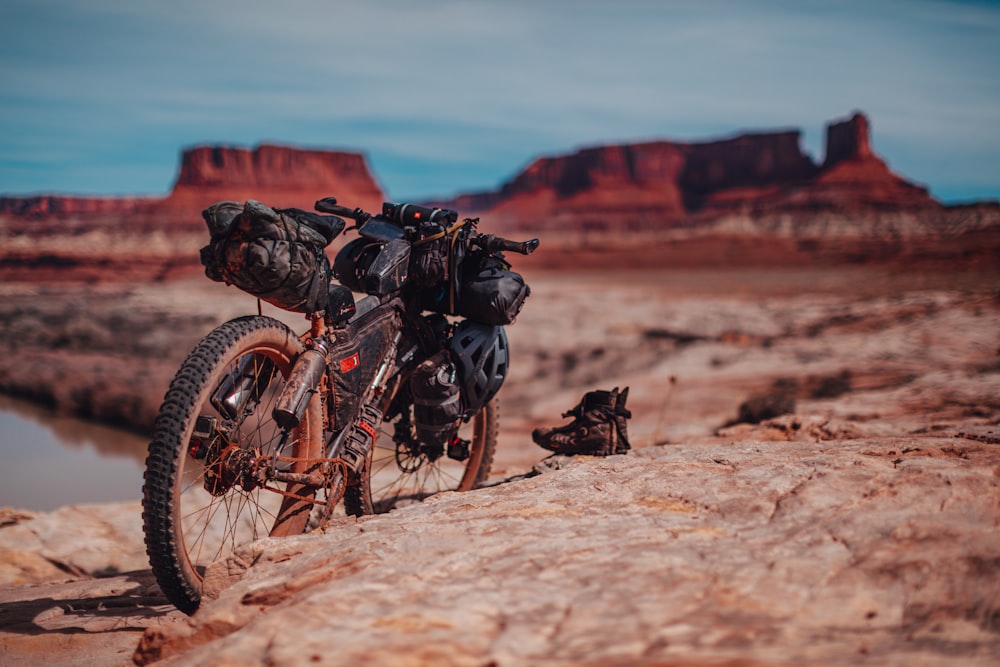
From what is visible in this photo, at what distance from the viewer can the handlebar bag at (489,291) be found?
15.1 feet

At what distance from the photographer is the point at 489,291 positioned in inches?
181

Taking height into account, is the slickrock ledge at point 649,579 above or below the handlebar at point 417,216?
below

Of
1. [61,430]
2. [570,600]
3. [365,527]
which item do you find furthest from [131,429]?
[570,600]

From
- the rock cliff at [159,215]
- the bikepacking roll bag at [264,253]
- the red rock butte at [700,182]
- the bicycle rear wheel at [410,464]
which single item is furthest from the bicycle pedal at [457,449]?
the red rock butte at [700,182]

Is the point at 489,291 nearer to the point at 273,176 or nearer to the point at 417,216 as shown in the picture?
the point at 417,216

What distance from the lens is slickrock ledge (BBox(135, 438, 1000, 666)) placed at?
82.7 inches

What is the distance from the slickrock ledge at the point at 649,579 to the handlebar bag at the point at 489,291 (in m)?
1.27

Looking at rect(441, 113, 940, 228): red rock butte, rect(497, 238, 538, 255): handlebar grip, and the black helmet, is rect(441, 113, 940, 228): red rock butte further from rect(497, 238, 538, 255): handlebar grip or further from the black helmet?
rect(497, 238, 538, 255): handlebar grip

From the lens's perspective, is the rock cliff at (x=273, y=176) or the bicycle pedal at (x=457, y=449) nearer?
the bicycle pedal at (x=457, y=449)

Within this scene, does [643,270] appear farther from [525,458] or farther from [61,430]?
[525,458]

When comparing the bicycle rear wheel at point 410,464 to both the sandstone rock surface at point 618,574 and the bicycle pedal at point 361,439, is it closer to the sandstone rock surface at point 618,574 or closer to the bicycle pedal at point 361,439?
the bicycle pedal at point 361,439

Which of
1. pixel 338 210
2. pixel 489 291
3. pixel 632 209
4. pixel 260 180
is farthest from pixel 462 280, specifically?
pixel 260 180

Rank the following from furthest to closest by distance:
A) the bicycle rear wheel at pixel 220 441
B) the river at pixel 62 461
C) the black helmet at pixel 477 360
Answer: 1. the river at pixel 62 461
2. the black helmet at pixel 477 360
3. the bicycle rear wheel at pixel 220 441

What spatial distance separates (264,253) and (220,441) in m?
0.82
